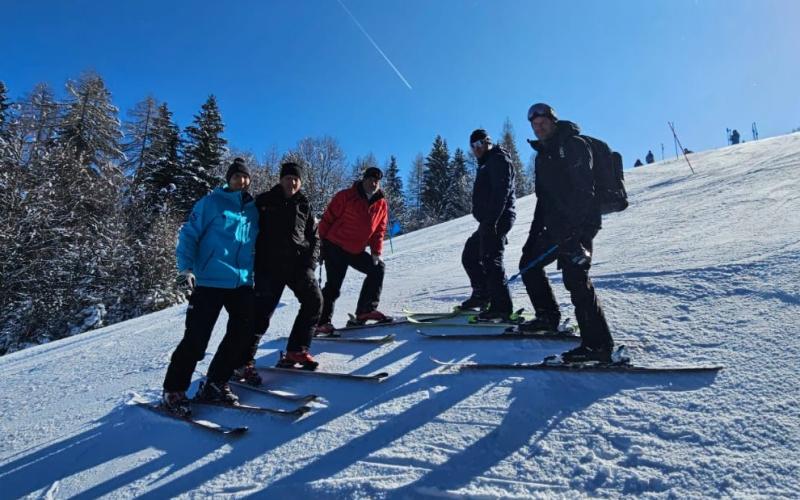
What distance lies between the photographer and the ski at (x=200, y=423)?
2.99 m

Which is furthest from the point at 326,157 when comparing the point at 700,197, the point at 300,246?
the point at 300,246

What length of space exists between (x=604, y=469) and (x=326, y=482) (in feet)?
4.69

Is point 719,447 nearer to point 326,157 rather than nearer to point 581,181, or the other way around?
point 581,181

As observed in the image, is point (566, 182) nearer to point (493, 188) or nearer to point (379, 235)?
point (493, 188)

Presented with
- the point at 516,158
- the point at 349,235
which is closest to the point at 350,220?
the point at 349,235

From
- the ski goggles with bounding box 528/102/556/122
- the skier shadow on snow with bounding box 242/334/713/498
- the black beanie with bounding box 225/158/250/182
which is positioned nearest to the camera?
the skier shadow on snow with bounding box 242/334/713/498

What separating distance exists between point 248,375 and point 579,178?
10.6ft

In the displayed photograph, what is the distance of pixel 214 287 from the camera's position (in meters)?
3.49

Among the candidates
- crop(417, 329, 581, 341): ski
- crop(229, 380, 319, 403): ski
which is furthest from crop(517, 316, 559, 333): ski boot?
crop(229, 380, 319, 403): ski

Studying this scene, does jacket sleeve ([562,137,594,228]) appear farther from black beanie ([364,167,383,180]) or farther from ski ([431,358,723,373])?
black beanie ([364,167,383,180])

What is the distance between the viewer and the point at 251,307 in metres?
3.72

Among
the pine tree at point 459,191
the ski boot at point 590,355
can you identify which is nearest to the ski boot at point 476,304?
the ski boot at point 590,355

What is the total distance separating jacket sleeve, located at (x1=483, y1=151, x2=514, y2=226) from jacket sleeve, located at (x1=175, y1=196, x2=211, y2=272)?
2.79 meters

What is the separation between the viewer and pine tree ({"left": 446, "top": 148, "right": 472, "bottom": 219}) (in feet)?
157
